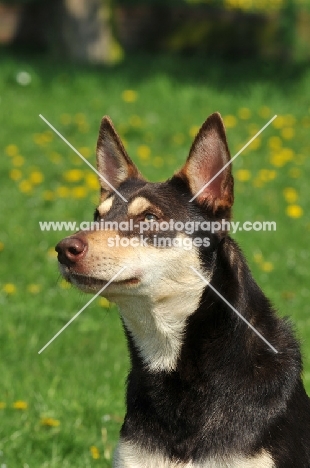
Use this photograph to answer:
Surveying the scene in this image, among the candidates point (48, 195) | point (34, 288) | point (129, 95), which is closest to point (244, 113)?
point (129, 95)

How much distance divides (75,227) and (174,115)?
13.0 ft

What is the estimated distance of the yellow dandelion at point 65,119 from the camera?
38.3ft

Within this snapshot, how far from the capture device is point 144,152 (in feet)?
35.4

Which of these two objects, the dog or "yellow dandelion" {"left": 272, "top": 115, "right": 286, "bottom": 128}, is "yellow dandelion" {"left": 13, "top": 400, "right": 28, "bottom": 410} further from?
"yellow dandelion" {"left": 272, "top": 115, "right": 286, "bottom": 128}

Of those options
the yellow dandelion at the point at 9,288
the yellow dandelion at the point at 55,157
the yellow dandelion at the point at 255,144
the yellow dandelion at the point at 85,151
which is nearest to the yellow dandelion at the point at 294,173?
the yellow dandelion at the point at 255,144

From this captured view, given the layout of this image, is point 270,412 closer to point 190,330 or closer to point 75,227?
point 190,330

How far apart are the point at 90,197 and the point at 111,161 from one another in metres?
4.82

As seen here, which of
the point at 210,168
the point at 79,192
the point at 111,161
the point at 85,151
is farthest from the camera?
the point at 85,151

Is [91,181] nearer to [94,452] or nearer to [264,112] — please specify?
[264,112]

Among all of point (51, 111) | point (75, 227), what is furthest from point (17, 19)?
point (75, 227)

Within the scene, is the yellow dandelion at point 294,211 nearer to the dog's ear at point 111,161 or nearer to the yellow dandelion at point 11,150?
the yellow dandelion at point 11,150

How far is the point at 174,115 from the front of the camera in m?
12.1

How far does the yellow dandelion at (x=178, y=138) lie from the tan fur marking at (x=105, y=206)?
22.6ft

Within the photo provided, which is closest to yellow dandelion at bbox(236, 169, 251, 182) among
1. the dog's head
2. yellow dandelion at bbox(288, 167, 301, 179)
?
yellow dandelion at bbox(288, 167, 301, 179)
